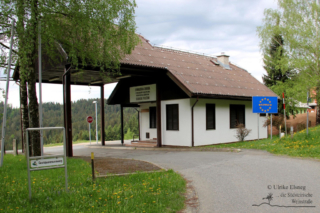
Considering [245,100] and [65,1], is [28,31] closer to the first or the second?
[65,1]

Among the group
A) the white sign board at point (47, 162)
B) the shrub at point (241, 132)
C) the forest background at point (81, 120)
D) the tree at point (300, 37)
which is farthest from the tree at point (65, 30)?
the forest background at point (81, 120)

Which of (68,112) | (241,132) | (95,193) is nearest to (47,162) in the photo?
(95,193)

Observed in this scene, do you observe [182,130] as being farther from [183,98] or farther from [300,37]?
[300,37]

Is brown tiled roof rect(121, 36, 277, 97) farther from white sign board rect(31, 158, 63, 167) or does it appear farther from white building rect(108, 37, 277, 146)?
white sign board rect(31, 158, 63, 167)

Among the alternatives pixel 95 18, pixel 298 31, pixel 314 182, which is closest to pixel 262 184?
pixel 314 182

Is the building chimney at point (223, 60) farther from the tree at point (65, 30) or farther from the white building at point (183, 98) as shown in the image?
the tree at point (65, 30)

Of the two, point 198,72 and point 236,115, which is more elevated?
point 198,72

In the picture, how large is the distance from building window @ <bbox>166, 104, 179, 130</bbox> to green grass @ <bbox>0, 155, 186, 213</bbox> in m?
10.9

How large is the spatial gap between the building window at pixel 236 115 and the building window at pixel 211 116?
6.91ft

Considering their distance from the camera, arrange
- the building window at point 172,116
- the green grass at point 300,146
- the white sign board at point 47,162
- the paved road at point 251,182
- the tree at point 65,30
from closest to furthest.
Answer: the paved road at point 251,182 < the white sign board at point 47,162 < the tree at point 65,30 < the green grass at point 300,146 < the building window at point 172,116

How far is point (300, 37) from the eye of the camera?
28953 millimetres

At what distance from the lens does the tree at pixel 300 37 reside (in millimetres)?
27875

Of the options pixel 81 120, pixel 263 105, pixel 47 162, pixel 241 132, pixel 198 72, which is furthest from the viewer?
pixel 81 120

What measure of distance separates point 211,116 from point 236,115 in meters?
3.01
